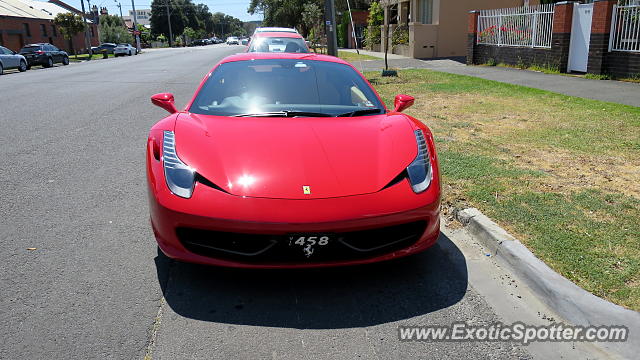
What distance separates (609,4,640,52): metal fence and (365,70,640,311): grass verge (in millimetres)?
4208

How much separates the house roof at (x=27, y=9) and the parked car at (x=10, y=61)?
80.3 feet

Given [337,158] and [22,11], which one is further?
[22,11]

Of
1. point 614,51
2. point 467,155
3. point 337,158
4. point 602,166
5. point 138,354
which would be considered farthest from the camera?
point 614,51

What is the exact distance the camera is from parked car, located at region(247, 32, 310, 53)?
1302 cm

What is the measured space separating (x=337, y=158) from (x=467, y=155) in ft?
10.7

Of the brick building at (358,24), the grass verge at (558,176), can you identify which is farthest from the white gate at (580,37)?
the brick building at (358,24)

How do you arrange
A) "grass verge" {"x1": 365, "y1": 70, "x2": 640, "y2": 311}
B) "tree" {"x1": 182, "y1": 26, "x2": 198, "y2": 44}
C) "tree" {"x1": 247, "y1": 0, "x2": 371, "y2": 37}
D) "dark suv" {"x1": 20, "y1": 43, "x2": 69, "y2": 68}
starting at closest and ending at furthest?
"grass verge" {"x1": 365, "y1": 70, "x2": 640, "y2": 311}
"dark suv" {"x1": 20, "y1": 43, "x2": 69, "y2": 68}
"tree" {"x1": 247, "y1": 0, "x2": 371, "y2": 37}
"tree" {"x1": 182, "y1": 26, "x2": 198, "y2": 44}

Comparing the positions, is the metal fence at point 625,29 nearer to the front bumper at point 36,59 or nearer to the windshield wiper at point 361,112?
the windshield wiper at point 361,112

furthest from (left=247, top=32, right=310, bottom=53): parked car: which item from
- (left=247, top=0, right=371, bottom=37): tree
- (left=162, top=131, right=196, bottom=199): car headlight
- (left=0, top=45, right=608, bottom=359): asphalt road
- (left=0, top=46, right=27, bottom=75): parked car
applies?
(left=247, top=0, right=371, bottom=37): tree

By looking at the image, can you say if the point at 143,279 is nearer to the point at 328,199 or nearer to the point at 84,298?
the point at 84,298

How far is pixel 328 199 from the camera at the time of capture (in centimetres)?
300

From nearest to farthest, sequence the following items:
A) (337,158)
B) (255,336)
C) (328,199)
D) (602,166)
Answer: (255,336) < (328,199) < (337,158) < (602,166)

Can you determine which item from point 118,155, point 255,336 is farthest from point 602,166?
point 118,155
